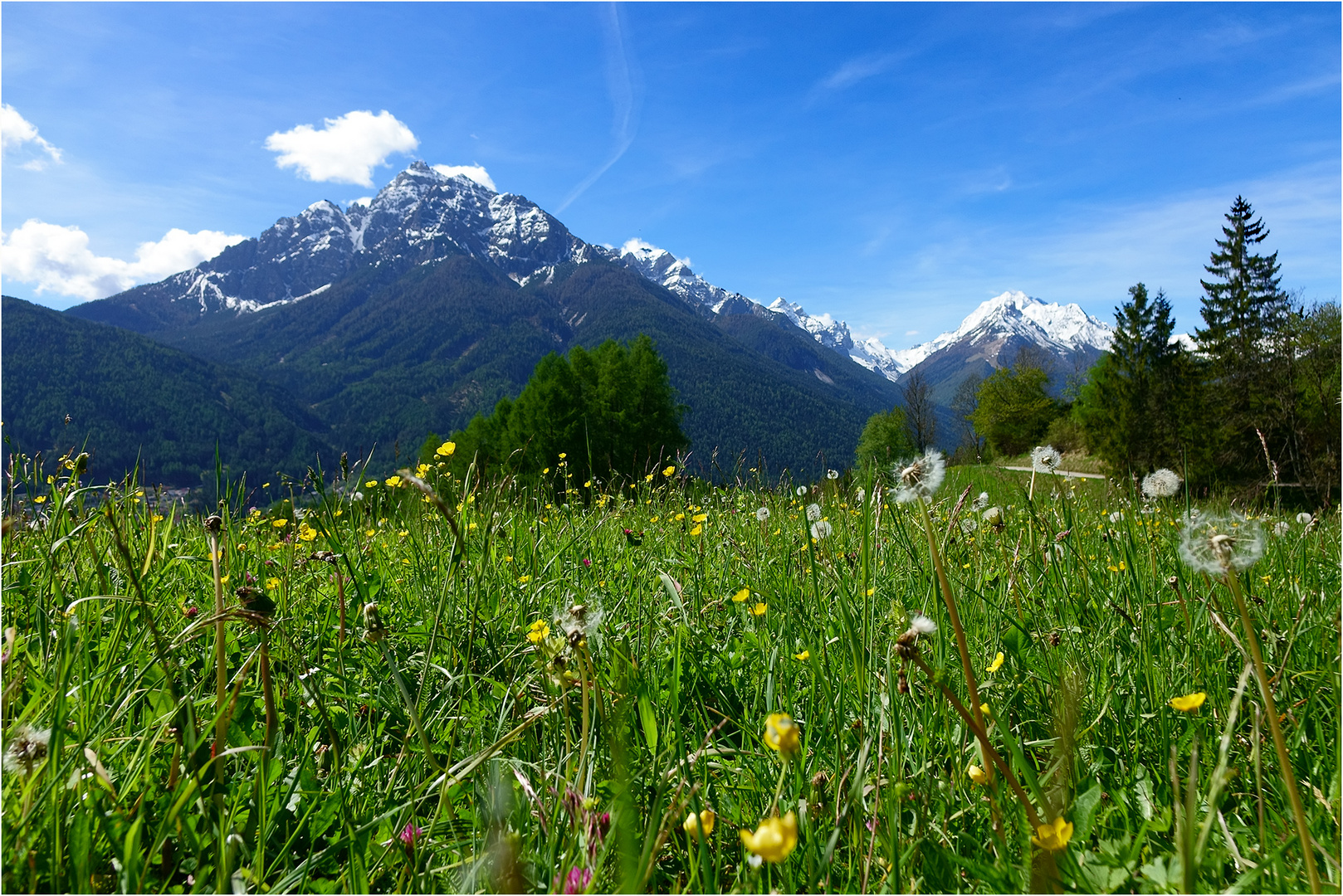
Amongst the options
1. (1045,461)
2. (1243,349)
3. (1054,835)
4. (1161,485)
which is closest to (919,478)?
(1054,835)

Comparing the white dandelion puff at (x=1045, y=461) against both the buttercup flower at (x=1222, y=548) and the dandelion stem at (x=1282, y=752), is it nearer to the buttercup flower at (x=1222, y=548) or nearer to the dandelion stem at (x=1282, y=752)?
the buttercup flower at (x=1222, y=548)

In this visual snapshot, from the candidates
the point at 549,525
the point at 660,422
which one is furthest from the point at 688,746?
the point at 660,422

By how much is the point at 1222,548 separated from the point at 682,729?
1.24 m

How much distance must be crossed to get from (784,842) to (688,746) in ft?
3.71

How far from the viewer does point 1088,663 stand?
1.90 m

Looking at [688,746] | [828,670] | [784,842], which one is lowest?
[688,746]

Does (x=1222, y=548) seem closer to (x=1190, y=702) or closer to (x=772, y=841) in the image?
(x=1190, y=702)

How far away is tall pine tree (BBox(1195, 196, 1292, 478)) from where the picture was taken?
26.4m

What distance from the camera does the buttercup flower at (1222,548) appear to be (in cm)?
93

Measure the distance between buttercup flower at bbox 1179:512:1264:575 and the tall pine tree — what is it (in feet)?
68.3

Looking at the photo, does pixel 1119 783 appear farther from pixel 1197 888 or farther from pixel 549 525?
pixel 549 525

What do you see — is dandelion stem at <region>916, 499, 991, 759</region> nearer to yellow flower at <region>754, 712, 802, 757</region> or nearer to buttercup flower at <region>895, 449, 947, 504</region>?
buttercup flower at <region>895, 449, 947, 504</region>

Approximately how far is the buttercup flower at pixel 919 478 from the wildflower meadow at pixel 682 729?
1 centimetres

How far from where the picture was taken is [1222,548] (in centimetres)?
92
